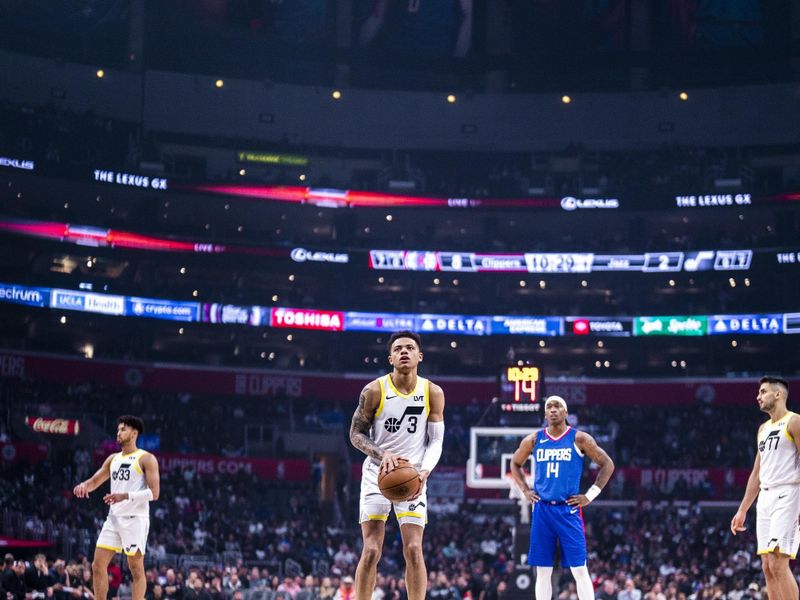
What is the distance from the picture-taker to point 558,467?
14.1 meters

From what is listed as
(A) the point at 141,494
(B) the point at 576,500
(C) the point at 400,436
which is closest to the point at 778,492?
(B) the point at 576,500

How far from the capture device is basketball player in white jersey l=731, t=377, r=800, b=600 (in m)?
12.6

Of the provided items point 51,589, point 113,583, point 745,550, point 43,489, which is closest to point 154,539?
point 43,489

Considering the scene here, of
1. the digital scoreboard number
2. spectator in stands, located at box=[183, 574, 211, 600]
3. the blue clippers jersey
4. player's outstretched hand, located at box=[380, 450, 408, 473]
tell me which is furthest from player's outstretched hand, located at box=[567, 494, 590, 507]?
the digital scoreboard number

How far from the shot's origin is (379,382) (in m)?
11.9

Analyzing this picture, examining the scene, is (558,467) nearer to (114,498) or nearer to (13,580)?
(114,498)

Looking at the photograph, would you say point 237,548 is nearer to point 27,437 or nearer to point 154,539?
point 154,539

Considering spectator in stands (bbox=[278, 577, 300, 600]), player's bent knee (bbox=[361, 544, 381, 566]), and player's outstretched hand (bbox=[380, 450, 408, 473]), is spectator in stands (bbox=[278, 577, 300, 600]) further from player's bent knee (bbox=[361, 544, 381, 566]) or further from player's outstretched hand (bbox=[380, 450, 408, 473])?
player's outstretched hand (bbox=[380, 450, 408, 473])

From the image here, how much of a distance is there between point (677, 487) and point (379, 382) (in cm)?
4027

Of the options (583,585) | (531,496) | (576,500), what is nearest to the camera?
(583,585)

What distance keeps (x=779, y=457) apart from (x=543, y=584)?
3.15m

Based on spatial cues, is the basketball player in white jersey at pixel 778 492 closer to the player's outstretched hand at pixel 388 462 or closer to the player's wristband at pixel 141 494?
the player's outstretched hand at pixel 388 462

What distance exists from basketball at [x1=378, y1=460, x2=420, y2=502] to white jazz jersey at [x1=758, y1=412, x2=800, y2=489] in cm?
427

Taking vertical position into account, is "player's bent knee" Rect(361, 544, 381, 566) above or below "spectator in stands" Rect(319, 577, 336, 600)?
above
